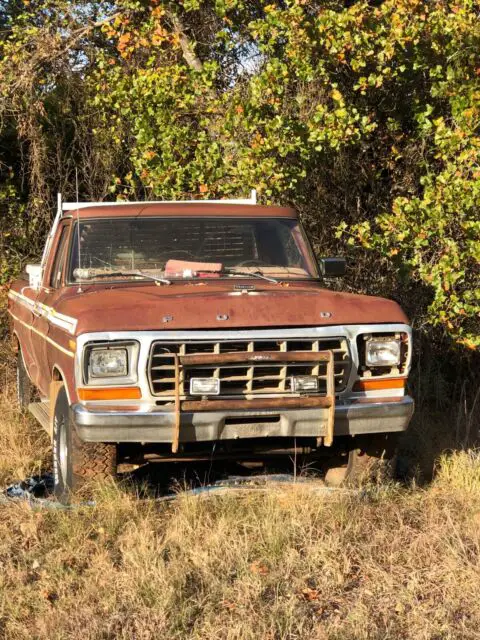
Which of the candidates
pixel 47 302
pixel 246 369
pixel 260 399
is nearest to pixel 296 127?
pixel 47 302

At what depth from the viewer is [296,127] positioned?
8.02 metres

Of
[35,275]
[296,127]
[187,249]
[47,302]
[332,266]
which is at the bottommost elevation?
[47,302]

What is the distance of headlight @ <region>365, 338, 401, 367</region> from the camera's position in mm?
5156

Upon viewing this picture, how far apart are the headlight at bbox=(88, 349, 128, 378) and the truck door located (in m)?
1.04

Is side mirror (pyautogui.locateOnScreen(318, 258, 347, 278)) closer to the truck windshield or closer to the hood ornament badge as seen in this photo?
the truck windshield

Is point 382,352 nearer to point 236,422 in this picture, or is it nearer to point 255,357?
point 255,357

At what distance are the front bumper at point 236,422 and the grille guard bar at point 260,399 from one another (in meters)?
0.04

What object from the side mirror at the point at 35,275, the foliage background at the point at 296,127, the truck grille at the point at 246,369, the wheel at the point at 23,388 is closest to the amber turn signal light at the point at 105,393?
the truck grille at the point at 246,369

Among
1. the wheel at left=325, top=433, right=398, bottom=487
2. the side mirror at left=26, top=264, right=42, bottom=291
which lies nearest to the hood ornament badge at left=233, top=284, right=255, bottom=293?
the wheel at left=325, top=433, right=398, bottom=487

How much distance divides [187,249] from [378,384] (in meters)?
1.70

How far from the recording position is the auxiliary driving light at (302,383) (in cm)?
497

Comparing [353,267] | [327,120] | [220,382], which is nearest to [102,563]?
[220,382]

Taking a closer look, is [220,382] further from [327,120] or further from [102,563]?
[327,120]

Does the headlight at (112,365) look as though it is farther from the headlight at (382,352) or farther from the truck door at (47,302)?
the headlight at (382,352)
